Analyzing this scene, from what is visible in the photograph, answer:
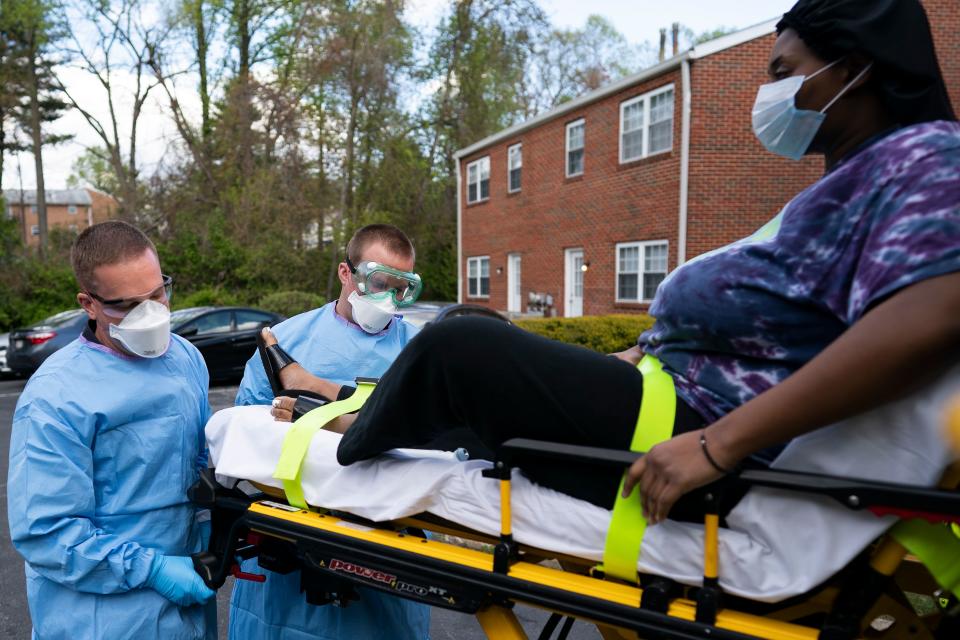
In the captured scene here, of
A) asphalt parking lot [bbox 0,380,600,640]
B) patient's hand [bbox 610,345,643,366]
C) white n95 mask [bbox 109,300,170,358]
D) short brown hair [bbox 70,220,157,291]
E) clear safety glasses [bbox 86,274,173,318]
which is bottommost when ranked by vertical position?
asphalt parking lot [bbox 0,380,600,640]

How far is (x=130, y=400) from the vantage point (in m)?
2.09

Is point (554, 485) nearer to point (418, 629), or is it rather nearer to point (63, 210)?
point (418, 629)

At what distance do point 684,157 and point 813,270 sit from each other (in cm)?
1364

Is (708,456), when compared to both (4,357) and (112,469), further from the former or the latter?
(4,357)

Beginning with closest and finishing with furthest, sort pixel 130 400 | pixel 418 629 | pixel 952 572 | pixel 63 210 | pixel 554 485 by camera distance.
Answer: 1. pixel 952 572
2. pixel 554 485
3. pixel 130 400
4. pixel 418 629
5. pixel 63 210

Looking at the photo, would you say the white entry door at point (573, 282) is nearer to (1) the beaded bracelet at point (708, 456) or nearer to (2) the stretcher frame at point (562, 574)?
(2) the stretcher frame at point (562, 574)

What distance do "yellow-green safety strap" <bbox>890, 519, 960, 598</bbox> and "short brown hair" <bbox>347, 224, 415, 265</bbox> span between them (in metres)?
2.10

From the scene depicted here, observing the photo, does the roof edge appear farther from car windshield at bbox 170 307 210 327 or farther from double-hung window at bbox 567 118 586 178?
car windshield at bbox 170 307 210 327

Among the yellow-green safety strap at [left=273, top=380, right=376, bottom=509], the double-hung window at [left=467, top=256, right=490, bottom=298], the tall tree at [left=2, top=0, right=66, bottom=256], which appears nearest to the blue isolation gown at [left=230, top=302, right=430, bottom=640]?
the yellow-green safety strap at [left=273, top=380, right=376, bottom=509]

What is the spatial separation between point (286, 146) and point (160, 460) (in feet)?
78.7

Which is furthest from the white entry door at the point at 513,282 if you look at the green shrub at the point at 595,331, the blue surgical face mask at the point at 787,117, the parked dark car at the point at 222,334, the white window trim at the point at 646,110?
the blue surgical face mask at the point at 787,117

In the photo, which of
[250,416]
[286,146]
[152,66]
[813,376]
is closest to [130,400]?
[250,416]

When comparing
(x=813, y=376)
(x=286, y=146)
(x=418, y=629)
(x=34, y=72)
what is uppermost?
(x=34, y=72)

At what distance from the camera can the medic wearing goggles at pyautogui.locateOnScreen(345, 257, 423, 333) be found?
115 inches
